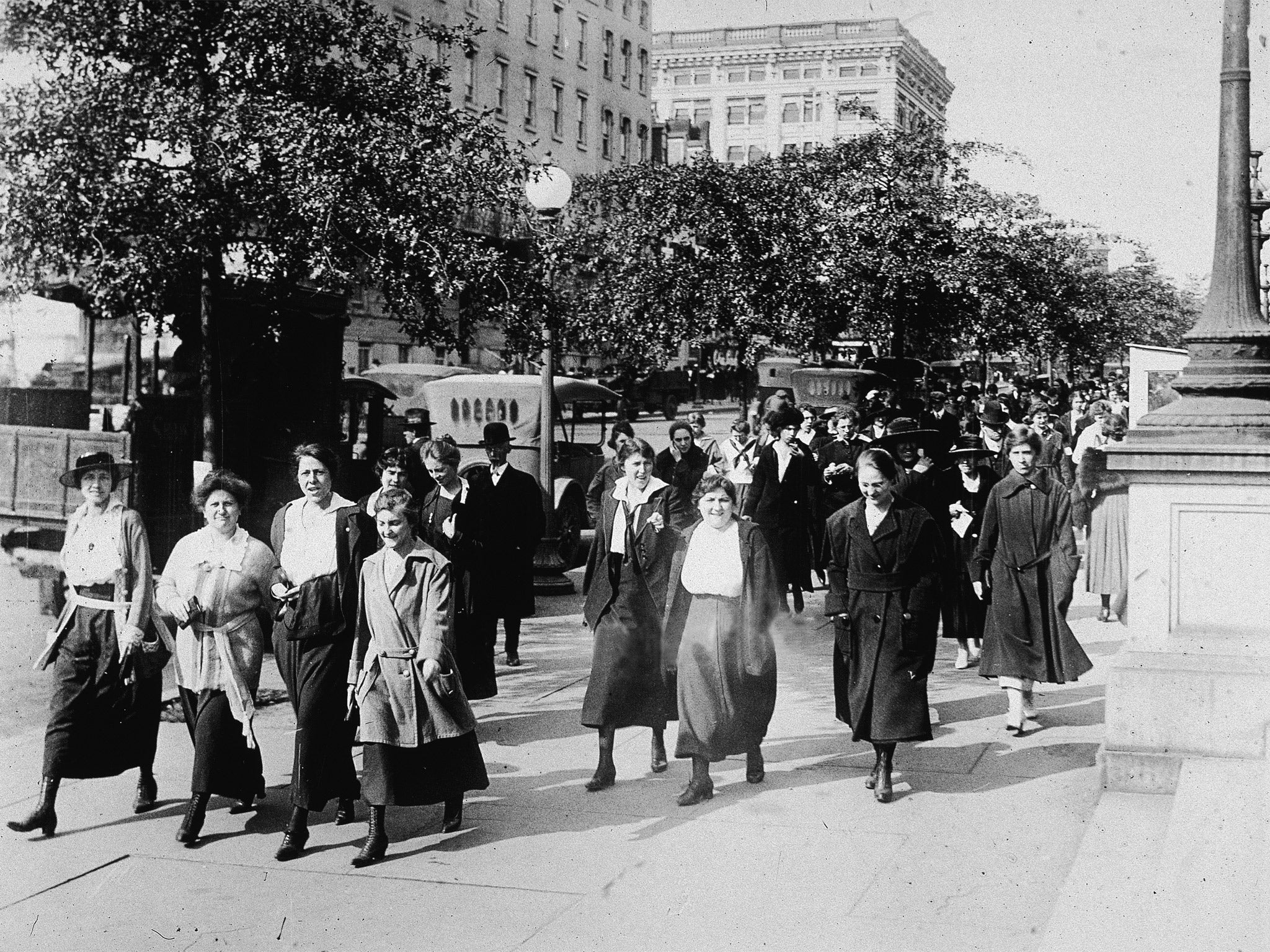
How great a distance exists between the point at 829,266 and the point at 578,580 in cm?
1046

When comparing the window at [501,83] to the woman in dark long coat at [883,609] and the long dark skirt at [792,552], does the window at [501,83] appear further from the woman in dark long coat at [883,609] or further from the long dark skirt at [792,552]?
the woman in dark long coat at [883,609]

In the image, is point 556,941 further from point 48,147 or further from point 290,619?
point 48,147

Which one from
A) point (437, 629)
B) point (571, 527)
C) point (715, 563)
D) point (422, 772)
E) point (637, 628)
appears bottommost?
point (422, 772)

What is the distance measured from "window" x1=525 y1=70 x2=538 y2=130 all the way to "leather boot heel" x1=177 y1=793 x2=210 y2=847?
4355cm

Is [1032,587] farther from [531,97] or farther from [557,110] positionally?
[557,110]

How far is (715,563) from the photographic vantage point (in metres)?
→ 6.69

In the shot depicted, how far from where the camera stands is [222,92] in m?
9.66

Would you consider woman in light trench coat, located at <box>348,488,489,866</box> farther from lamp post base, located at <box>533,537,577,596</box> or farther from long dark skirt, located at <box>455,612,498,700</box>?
lamp post base, located at <box>533,537,577,596</box>

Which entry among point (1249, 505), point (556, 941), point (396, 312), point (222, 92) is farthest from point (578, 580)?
point (556, 941)

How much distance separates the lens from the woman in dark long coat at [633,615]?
23.1ft

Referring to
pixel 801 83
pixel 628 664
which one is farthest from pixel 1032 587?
pixel 801 83

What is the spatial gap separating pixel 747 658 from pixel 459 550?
2.38 meters

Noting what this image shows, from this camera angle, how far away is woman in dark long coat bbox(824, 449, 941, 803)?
6723 mm

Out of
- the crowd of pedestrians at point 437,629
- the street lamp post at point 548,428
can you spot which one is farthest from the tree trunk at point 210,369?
the street lamp post at point 548,428
